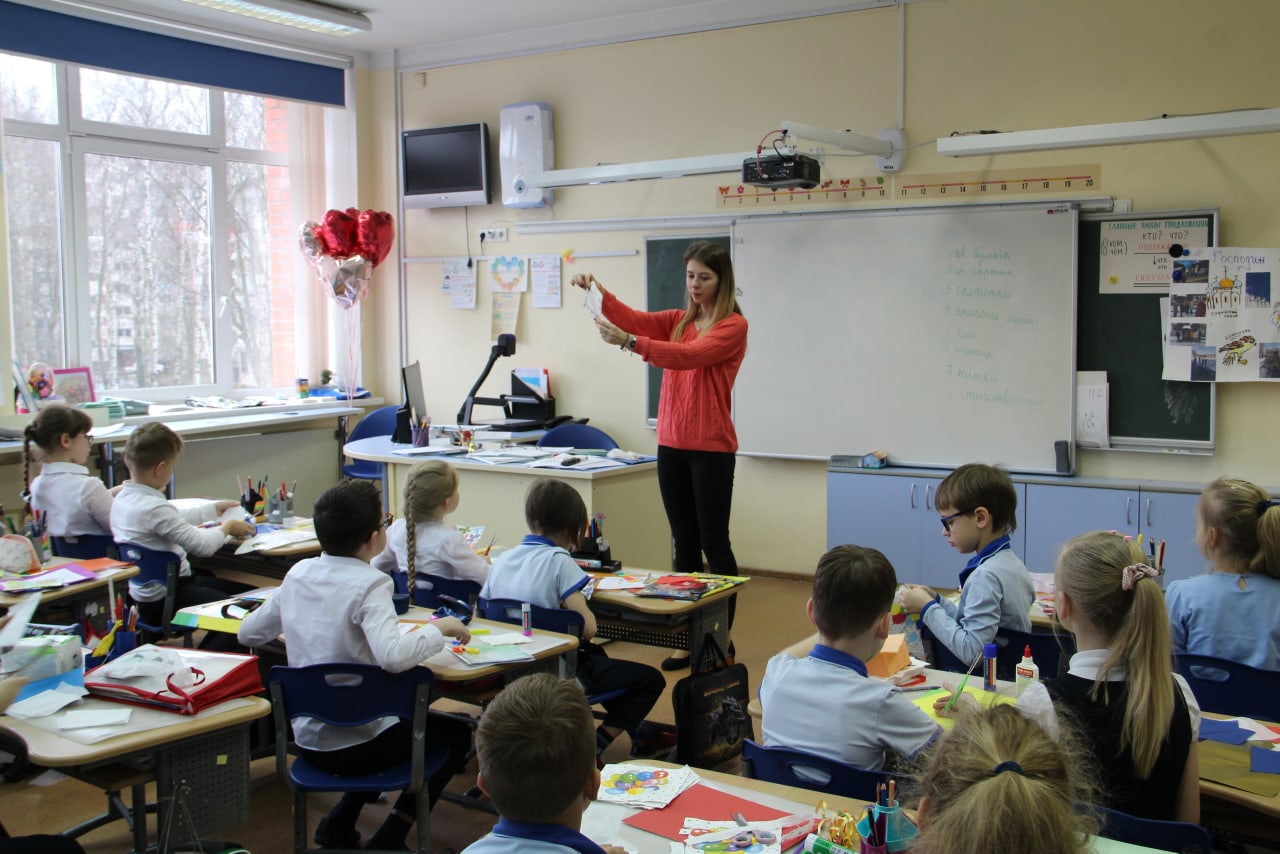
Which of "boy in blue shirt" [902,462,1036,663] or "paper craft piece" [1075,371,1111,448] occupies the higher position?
"paper craft piece" [1075,371,1111,448]

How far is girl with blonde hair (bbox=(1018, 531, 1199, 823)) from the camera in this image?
176 centimetres

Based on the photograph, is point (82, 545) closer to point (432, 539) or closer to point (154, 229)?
point (432, 539)

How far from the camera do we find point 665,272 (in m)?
6.23

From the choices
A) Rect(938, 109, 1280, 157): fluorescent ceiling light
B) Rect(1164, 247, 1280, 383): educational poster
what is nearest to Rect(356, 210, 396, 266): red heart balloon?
Rect(938, 109, 1280, 157): fluorescent ceiling light

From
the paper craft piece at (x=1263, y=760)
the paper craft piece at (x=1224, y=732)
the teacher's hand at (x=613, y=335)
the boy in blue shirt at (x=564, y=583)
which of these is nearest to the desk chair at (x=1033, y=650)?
the paper craft piece at (x=1224, y=732)

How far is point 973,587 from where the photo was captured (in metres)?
2.66

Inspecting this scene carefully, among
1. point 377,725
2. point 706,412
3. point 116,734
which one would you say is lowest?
point 377,725

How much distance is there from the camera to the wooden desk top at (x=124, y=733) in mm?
1946

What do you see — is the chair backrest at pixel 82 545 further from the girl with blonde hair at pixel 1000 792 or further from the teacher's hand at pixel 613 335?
the girl with blonde hair at pixel 1000 792

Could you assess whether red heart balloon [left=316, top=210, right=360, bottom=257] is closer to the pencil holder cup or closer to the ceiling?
the ceiling

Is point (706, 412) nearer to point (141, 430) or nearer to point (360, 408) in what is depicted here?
point (141, 430)

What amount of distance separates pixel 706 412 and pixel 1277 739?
8.05ft

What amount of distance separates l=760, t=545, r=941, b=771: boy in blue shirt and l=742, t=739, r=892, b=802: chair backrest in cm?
3

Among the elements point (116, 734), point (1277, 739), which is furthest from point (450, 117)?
point (1277, 739)
